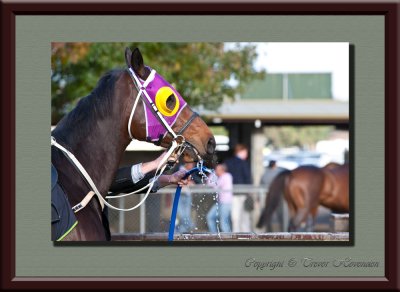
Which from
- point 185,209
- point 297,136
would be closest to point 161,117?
point 185,209

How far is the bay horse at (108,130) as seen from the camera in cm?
557

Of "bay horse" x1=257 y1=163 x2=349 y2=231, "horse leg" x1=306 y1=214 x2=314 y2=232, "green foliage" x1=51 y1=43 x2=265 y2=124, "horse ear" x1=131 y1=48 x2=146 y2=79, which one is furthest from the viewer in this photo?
"bay horse" x1=257 y1=163 x2=349 y2=231

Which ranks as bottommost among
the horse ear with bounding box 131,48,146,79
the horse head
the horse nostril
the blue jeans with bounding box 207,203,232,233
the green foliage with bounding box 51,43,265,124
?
the blue jeans with bounding box 207,203,232,233

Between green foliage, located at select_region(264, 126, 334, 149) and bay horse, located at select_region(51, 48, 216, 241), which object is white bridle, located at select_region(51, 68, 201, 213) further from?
green foliage, located at select_region(264, 126, 334, 149)

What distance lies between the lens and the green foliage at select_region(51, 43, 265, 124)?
16094 millimetres

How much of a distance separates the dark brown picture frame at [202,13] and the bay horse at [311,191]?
11.5 meters

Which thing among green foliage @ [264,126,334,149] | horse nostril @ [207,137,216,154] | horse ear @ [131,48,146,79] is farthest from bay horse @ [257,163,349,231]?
green foliage @ [264,126,334,149]

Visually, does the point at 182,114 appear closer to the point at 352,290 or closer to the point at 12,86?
the point at 12,86

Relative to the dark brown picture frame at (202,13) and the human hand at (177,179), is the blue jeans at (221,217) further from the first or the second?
the dark brown picture frame at (202,13)

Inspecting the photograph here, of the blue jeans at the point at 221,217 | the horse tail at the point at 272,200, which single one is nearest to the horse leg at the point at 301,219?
the horse tail at the point at 272,200

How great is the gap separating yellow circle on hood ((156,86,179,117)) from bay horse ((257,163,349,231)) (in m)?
11.2

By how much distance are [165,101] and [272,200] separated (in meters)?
11.0

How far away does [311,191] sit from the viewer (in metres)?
17.5

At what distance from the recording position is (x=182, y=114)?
572 cm
